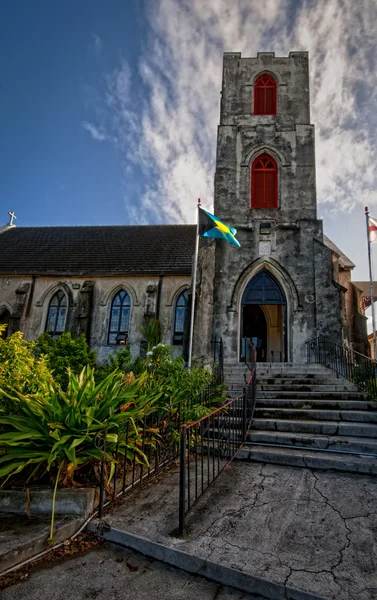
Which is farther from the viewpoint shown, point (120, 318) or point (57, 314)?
point (57, 314)

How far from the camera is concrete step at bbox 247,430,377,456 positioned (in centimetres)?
579

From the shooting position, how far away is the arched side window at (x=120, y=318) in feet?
59.5

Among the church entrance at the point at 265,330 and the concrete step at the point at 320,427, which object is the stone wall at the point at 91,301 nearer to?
the church entrance at the point at 265,330

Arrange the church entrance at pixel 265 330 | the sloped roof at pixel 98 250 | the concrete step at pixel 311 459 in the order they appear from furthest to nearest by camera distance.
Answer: the sloped roof at pixel 98 250
the church entrance at pixel 265 330
the concrete step at pixel 311 459

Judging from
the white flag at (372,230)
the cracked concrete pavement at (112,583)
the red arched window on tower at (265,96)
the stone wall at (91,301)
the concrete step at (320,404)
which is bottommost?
the cracked concrete pavement at (112,583)

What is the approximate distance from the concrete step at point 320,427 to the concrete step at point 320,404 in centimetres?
75

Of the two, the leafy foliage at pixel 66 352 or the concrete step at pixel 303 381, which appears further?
the leafy foliage at pixel 66 352

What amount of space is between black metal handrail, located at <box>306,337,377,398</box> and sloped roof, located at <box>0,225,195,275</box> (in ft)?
25.8

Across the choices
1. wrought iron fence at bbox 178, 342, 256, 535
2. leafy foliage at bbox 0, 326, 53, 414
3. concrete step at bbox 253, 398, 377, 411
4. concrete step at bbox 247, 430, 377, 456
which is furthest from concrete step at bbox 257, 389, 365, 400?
leafy foliage at bbox 0, 326, 53, 414

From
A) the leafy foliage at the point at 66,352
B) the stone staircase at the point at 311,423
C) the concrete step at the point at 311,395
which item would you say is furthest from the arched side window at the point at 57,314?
the concrete step at the point at 311,395

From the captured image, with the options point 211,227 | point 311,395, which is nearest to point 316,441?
point 311,395

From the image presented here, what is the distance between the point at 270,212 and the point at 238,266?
2891 mm

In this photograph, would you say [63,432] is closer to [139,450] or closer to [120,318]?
[139,450]

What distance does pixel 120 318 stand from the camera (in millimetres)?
18547
